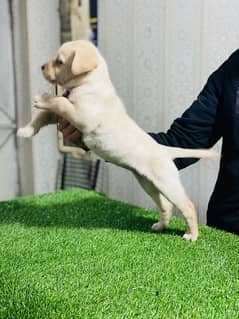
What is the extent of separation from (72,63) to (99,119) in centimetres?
15

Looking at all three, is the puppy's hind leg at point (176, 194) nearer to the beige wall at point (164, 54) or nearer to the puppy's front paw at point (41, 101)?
the puppy's front paw at point (41, 101)

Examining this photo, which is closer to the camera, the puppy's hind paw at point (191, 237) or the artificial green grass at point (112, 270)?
the artificial green grass at point (112, 270)

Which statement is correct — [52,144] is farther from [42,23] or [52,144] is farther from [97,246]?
[97,246]

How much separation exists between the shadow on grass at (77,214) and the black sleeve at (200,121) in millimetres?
279

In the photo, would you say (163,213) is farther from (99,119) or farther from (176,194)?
(99,119)

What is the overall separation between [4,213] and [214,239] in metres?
0.77

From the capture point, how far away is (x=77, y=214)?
1.56 meters

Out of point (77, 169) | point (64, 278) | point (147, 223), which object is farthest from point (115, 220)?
point (77, 169)

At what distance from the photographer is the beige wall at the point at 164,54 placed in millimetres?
2016

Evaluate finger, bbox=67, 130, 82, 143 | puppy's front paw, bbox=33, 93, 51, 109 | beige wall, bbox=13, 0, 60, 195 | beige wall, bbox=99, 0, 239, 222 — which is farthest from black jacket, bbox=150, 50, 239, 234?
beige wall, bbox=13, 0, 60, 195

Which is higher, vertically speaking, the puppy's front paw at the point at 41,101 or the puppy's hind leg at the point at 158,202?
the puppy's front paw at the point at 41,101

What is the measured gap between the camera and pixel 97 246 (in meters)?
1.16

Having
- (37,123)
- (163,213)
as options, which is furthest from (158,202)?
(37,123)

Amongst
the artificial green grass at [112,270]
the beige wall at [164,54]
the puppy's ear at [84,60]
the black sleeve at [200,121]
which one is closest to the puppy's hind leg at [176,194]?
the artificial green grass at [112,270]
